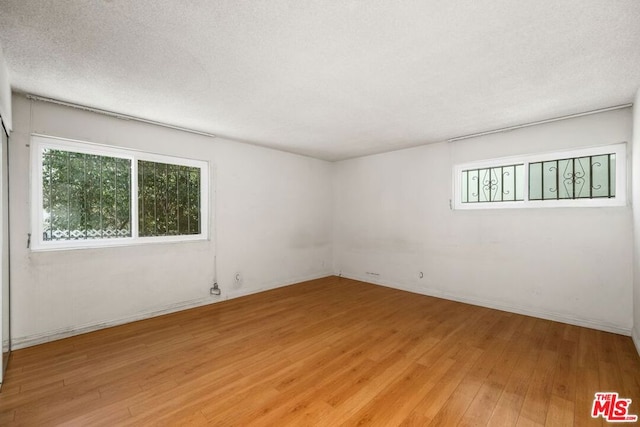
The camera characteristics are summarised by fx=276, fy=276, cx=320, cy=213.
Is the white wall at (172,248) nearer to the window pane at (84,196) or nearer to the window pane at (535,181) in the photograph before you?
the window pane at (84,196)

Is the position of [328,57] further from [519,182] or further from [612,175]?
[612,175]

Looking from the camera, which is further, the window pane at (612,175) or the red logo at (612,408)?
the window pane at (612,175)

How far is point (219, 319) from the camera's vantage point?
355 centimetres

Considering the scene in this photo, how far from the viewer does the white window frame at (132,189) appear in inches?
114

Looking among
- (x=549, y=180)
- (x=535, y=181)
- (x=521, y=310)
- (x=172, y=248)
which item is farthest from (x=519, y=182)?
(x=172, y=248)

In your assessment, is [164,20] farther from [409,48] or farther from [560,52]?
[560,52]

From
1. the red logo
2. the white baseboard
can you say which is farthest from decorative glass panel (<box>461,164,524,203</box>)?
the white baseboard

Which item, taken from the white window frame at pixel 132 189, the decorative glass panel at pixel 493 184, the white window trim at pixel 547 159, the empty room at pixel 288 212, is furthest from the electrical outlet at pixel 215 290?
the decorative glass panel at pixel 493 184

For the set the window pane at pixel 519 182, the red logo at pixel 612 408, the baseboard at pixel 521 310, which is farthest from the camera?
the window pane at pixel 519 182

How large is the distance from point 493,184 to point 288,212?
3441mm

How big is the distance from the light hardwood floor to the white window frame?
104 cm

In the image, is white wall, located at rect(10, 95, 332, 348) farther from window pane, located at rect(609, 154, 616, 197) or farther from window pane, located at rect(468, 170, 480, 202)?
window pane, located at rect(609, 154, 616, 197)

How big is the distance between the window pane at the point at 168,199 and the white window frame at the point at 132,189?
6 centimetres

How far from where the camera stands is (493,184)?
13.4 feet
